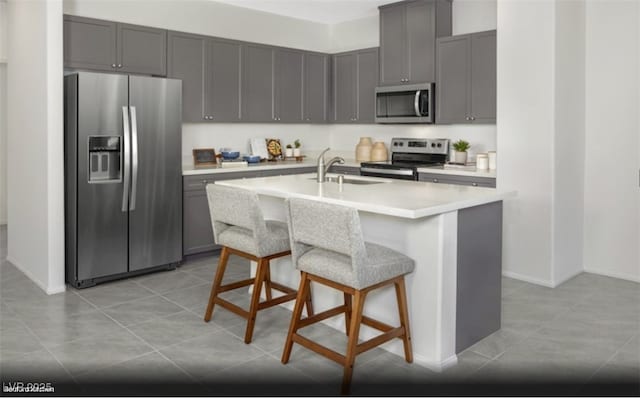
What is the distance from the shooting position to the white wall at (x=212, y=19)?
529 cm

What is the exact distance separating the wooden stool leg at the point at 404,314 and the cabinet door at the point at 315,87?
4081 mm

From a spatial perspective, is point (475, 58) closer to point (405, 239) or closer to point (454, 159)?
point (454, 159)

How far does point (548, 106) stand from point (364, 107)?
2.52 m

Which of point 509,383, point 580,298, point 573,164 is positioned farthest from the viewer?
point 573,164

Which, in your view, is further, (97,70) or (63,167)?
(97,70)

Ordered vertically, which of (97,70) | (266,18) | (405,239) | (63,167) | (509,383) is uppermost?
(266,18)

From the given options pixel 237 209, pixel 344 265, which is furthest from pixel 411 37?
pixel 344 265

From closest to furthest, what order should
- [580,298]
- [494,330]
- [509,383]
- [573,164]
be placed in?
[509,383] → [494,330] → [580,298] → [573,164]

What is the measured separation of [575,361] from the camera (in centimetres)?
302

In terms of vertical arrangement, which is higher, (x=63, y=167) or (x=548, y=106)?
(x=548, y=106)

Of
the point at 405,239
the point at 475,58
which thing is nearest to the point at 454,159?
the point at 475,58

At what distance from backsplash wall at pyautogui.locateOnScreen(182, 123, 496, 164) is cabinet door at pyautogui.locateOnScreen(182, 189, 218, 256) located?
2.62 feet

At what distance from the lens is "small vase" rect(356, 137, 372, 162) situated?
657cm

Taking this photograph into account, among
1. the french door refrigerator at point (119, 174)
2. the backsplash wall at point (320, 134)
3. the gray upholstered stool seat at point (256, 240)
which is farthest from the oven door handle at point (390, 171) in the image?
the gray upholstered stool seat at point (256, 240)
